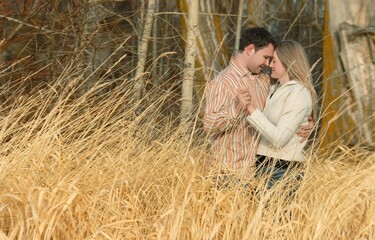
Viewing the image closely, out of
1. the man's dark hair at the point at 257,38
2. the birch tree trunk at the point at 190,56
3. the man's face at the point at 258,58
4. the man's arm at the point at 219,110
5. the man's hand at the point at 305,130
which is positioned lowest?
the birch tree trunk at the point at 190,56

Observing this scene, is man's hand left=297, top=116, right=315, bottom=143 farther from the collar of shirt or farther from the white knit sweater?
the collar of shirt

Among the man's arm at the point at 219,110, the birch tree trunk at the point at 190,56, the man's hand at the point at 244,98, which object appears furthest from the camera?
the birch tree trunk at the point at 190,56

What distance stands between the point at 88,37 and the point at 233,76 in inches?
118

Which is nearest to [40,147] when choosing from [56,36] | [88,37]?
[88,37]

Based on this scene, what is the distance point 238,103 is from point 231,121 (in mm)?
108

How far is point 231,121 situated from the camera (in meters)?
5.23

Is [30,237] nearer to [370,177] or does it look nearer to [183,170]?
[183,170]

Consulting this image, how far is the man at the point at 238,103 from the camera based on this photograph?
5.23m

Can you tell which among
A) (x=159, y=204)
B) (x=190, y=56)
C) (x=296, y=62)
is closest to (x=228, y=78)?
(x=296, y=62)

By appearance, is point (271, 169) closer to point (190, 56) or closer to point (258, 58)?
point (258, 58)

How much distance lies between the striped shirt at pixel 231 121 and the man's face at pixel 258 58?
0.13 feet

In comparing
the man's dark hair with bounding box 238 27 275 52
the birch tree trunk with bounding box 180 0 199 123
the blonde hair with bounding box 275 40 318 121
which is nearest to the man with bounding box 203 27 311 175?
the man's dark hair with bounding box 238 27 275 52

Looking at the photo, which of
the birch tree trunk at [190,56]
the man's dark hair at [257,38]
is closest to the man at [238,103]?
the man's dark hair at [257,38]

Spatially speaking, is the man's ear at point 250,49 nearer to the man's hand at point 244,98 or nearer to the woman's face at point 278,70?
the woman's face at point 278,70
